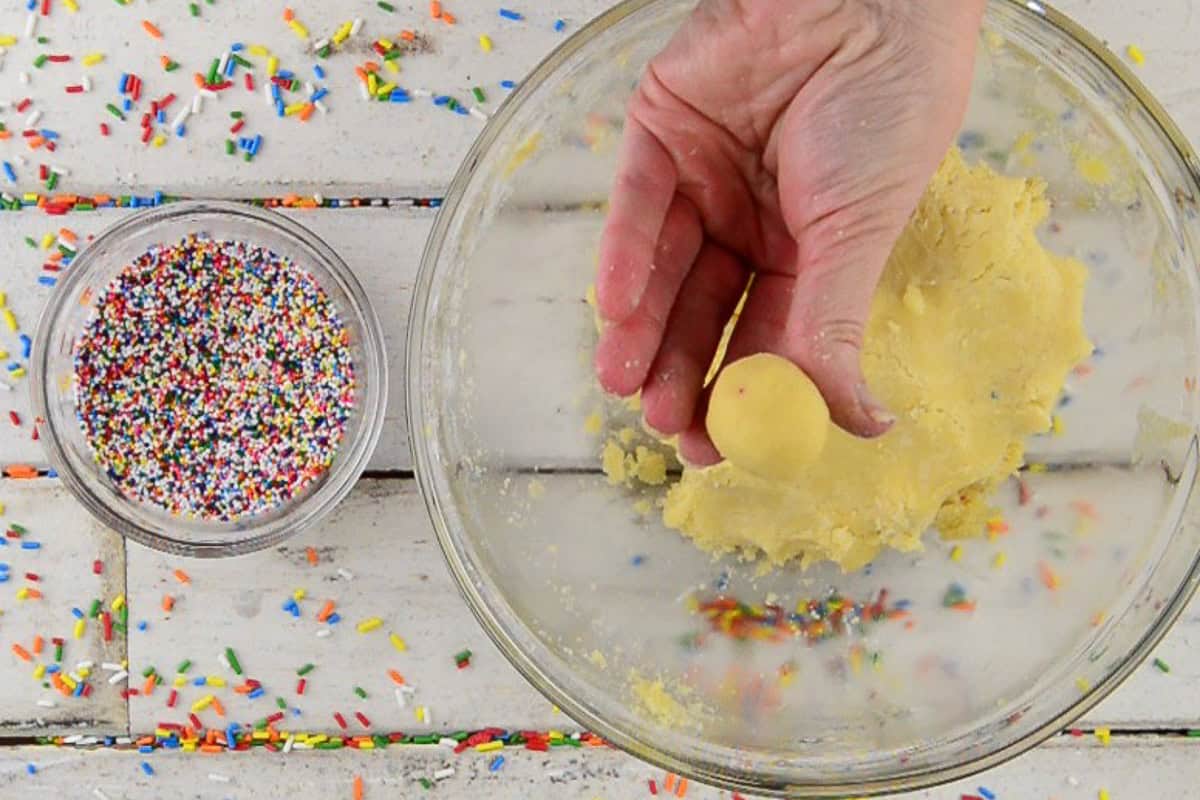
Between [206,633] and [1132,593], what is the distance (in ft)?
2.47

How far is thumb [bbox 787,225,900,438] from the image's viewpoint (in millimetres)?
796

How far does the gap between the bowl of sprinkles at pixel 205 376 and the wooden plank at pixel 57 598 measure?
5cm

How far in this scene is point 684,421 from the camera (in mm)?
923

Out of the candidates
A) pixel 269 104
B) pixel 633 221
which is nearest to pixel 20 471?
pixel 269 104

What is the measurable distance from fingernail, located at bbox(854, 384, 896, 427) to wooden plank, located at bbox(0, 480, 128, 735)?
679mm

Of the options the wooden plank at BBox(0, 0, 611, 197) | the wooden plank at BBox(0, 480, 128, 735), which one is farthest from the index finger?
the wooden plank at BBox(0, 480, 128, 735)

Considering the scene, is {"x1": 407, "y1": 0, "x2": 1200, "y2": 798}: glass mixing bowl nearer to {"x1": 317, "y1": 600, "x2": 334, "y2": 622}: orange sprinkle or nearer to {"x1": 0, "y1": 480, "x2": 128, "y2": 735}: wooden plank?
{"x1": 317, "y1": 600, "x2": 334, "y2": 622}: orange sprinkle

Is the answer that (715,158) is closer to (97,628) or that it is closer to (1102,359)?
(1102,359)

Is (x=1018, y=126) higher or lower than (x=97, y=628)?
higher

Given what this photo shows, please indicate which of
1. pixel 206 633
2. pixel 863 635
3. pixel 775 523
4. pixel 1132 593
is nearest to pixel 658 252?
pixel 775 523

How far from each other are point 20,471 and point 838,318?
744 mm

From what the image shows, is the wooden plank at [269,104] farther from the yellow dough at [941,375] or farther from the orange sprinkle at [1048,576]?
the orange sprinkle at [1048,576]

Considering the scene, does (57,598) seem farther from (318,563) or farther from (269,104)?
(269,104)

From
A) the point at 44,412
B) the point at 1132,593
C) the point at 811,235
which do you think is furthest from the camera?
the point at 44,412
